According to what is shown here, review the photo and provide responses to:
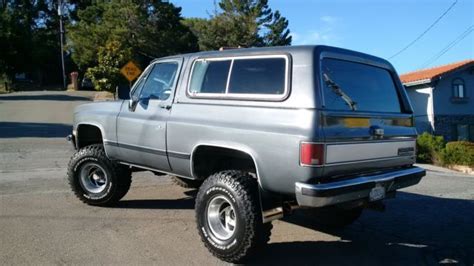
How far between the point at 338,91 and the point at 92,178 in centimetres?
391

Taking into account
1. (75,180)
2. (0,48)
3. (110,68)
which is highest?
(0,48)

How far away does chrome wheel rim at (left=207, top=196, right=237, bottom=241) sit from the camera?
521 centimetres

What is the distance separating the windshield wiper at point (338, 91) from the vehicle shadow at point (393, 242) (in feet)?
5.17

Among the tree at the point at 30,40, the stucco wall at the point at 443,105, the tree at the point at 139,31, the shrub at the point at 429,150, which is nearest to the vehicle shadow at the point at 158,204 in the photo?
the shrub at the point at 429,150

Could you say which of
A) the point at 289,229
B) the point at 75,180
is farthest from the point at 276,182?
the point at 75,180

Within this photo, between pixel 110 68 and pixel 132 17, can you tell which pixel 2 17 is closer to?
pixel 132 17

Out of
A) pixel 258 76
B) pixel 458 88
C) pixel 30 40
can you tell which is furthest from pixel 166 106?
pixel 30 40

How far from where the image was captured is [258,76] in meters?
5.16

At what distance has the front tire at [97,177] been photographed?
6949 millimetres

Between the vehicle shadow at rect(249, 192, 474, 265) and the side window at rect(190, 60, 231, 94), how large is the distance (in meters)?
1.79

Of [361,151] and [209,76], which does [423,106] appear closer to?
[209,76]

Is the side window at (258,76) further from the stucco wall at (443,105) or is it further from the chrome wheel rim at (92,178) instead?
the stucco wall at (443,105)

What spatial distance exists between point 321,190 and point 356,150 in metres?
0.67

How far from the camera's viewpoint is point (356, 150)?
4.88 m
